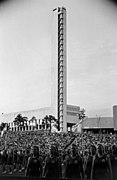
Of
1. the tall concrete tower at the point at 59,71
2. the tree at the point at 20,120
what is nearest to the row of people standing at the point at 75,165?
the tall concrete tower at the point at 59,71

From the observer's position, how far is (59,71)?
1664cm

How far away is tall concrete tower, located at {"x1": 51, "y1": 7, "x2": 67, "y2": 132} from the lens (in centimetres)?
1648

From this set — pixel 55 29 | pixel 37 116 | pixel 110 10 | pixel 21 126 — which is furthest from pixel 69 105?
pixel 110 10

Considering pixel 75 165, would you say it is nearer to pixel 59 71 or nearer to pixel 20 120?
pixel 59 71

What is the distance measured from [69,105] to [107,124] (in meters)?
7.32

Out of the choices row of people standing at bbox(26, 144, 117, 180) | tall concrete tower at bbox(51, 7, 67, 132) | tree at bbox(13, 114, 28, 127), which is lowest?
row of people standing at bbox(26, 144, 117, 180)

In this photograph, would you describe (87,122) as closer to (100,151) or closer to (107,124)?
(107,124)

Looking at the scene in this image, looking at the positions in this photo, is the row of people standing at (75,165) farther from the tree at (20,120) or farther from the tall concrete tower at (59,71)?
the tree at (20,120)

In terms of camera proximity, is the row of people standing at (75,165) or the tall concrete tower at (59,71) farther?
→ the tall concrete tower at (59,71)

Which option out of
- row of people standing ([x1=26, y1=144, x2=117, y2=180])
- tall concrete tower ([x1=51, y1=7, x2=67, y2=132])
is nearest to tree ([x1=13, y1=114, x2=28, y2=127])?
tall concrete tower ([x1=51, y1=7, x2=67, y2=132])

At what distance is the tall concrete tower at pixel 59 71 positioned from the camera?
16.5 meters

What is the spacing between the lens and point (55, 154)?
191cm

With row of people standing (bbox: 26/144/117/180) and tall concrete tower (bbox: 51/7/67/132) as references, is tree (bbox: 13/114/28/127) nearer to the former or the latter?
tall concrete tower (bbox: 51/7/67/132)

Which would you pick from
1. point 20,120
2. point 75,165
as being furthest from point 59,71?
point 75,165
